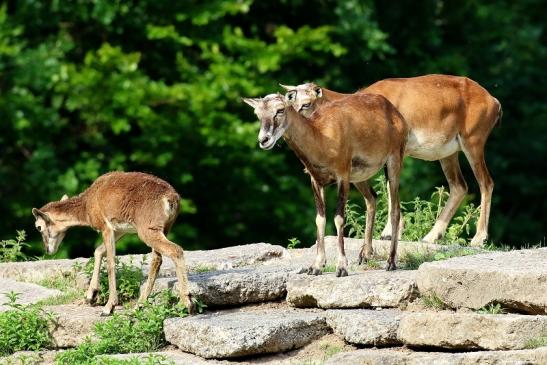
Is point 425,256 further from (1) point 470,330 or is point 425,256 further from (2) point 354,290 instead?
(1) point 470,330

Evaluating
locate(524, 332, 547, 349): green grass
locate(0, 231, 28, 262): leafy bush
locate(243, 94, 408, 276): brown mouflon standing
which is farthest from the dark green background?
locate(524, 332, 547, 349): green grass

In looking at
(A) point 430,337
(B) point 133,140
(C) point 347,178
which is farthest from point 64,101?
(A) point 430,337

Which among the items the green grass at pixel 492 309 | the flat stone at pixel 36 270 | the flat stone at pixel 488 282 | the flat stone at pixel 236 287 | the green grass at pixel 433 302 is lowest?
the flat stone at pixel 36 270

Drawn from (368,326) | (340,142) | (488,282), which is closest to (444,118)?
(340,142)

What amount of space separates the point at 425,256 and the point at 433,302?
163 centimetres


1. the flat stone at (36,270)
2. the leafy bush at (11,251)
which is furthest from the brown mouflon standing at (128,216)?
the leafy bush at (11,251)

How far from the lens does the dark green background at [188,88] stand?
20531mm

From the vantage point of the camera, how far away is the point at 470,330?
379 inches

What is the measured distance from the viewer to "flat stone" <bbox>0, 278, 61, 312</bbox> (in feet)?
39.4

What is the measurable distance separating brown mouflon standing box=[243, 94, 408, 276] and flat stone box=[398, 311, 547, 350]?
4.58 feet

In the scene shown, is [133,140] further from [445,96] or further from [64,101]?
[445,96]

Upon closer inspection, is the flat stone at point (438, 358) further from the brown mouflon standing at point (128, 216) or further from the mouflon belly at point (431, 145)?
the mouflon belly at point (431, 145)

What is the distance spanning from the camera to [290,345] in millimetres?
10406

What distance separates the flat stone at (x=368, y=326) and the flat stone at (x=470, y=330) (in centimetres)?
15
